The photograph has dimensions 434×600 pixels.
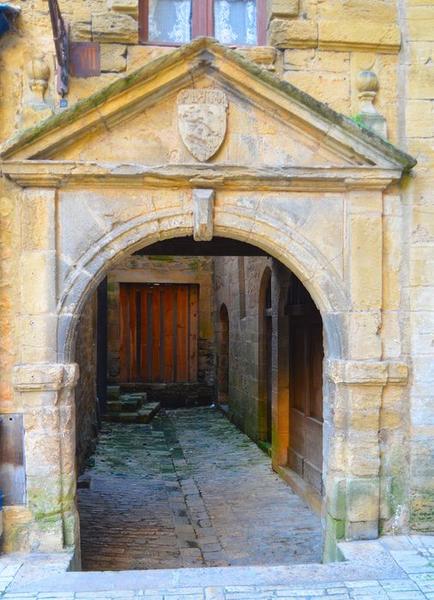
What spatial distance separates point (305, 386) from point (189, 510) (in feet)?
5.78

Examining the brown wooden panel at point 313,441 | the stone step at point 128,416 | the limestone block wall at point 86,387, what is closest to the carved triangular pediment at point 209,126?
the brown wooden panel at point 313,441

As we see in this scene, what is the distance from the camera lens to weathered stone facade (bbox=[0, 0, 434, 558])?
386 centimetres

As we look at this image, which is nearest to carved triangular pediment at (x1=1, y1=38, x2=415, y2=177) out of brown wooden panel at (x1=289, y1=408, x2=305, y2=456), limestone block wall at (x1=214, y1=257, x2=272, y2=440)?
brown wooden panel at (x1=289, y1=408, x2=305, y2=456)

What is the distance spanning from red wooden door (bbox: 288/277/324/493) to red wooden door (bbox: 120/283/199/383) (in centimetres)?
641

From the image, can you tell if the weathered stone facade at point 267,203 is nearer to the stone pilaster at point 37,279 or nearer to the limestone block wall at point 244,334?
the stone pilaster at point 37,279

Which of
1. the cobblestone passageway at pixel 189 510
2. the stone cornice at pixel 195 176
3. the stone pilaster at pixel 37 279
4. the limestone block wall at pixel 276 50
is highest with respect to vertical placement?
the limestone block wall at pixel 276 50

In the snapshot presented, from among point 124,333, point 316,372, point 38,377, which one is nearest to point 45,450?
point 38,377

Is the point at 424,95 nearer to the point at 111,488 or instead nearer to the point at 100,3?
the point at 100,3

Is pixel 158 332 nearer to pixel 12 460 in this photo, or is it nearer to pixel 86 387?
pixel 86 387

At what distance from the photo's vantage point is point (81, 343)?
7.42 m

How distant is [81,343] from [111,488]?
5.83ft

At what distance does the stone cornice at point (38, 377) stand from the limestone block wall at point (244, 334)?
436 centimetres

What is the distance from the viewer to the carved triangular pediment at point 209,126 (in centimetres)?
385

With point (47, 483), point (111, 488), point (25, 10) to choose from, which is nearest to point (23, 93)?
point (25, 10)
